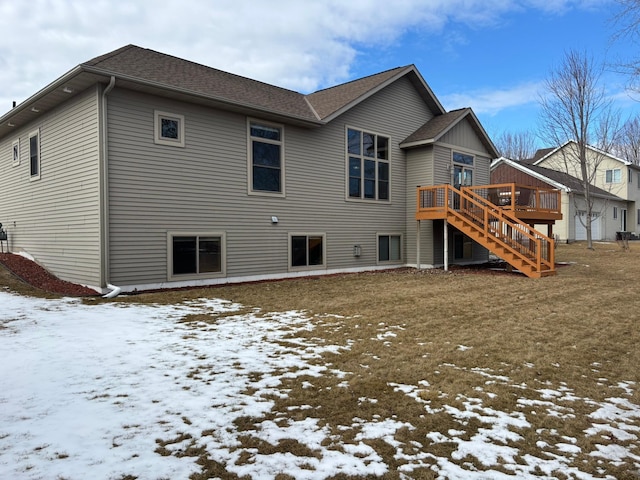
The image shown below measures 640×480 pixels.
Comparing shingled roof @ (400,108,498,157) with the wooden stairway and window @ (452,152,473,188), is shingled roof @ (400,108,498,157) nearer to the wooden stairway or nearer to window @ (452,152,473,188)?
window @ (452,152,473,188)

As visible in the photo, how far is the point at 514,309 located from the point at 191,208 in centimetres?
709

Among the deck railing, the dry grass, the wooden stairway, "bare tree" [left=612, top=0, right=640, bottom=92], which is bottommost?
the dry grass

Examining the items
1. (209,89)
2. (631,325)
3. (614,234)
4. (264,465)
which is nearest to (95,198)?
(209,89)

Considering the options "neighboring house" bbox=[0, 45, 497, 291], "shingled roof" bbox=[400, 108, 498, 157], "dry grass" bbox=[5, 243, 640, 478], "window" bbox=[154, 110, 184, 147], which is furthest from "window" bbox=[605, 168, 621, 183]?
"window" bbox=[154, 110, 184, 147]

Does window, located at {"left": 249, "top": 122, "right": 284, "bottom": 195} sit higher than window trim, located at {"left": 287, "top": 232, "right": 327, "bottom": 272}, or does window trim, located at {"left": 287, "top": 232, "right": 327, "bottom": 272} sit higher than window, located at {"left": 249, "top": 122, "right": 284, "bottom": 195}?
window, located at {"left": 249, "top": 122, "right": 284, "bottom": 195}

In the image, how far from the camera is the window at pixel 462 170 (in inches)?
603

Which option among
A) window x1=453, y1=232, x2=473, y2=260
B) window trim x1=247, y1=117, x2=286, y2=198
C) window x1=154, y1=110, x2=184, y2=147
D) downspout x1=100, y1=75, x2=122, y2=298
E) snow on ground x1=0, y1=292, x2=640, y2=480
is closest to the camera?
snow on ground x1=0, y1=292, x2=640, y2=480

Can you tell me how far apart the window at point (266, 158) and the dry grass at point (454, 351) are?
2.93 metres

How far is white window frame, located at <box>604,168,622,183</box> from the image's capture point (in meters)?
31.5

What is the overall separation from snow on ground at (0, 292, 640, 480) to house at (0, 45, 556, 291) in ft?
13.6

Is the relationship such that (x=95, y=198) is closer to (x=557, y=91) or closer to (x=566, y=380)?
(x=566, y=380)

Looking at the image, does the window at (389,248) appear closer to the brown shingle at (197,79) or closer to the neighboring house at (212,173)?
the neighboring house at (212,173)

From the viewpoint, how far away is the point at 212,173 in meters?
9.96

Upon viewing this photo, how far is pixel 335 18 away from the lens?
14.0 metres
